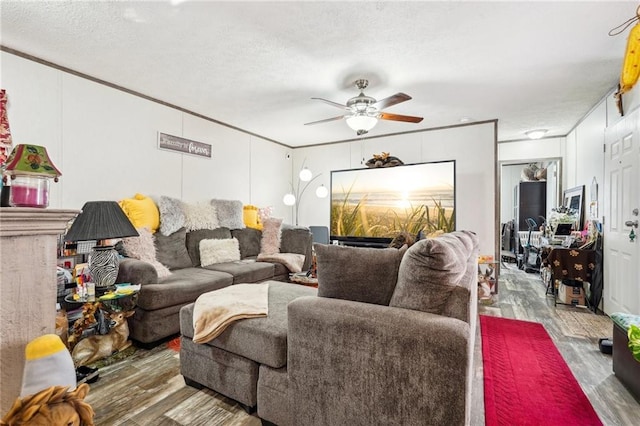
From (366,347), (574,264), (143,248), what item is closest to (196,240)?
(143,248)

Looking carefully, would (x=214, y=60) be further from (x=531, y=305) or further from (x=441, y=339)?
(x=531, y=305)

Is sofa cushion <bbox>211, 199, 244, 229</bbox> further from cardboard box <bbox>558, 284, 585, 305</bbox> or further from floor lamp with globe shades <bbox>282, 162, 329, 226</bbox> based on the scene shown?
cardboard box <bbox>558, 284, 585, 305</bbox>

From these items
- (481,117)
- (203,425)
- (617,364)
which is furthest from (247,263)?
(481,117)

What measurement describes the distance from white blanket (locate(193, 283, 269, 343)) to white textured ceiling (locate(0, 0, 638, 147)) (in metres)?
1.97

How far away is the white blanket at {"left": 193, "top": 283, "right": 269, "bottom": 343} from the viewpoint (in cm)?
169

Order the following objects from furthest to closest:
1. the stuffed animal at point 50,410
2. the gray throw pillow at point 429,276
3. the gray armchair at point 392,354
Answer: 1. the gray throw pillow at point 429,276
2. the gray armchair at point 392,354
3. the stuffed animal at point 50,410

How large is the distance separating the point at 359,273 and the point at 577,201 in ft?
Result: 15.1

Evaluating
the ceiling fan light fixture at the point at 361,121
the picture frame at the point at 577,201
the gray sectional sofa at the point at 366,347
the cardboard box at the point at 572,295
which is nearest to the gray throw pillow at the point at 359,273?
the gray sectional sofa at the point at 366,347

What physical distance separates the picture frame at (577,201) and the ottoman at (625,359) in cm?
273

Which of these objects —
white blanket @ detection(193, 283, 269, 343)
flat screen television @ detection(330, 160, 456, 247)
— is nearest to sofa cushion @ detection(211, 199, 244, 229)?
flat screen television @ detection(330, 160, 456, 247)

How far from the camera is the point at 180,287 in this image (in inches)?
104

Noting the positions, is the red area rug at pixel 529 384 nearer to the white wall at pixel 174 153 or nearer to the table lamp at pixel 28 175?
the white wall at pixel 174 153

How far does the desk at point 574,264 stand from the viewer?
3.53 metres

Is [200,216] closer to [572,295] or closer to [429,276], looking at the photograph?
[429,276]
